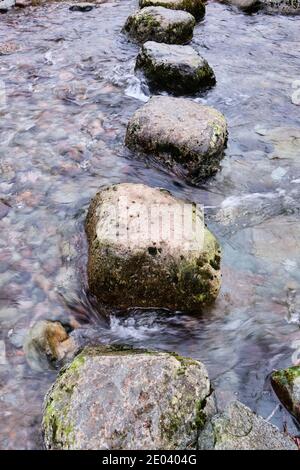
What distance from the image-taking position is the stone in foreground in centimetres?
410

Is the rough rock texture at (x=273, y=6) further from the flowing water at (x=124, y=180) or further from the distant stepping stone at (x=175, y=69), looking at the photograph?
the distant stepping stone at (x=175, y=69)

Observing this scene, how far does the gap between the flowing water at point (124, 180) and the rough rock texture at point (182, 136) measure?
0.19 metres

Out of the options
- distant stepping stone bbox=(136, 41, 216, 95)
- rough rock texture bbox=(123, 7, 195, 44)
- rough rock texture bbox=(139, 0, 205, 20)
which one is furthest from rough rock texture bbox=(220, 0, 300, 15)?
distant stepping stone bbox=(136, 41, 216, 95)

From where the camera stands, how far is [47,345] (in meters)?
3.90

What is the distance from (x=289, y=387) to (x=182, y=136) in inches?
134

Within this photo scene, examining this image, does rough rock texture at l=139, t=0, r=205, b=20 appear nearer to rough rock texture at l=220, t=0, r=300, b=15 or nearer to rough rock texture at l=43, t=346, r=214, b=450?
rough rock texture at l=220, t=0, r=300, b=15

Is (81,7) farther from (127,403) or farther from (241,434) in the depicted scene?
(241,434)

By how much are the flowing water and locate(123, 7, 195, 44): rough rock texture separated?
0.32 metres

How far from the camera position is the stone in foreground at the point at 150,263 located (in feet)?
13.4

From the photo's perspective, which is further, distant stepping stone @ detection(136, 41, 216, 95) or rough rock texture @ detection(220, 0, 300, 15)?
rough rock texture @ detection(220, 0, 300, 15)

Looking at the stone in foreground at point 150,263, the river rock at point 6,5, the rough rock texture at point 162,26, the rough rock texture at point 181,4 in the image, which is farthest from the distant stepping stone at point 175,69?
the river rock at point 6,5

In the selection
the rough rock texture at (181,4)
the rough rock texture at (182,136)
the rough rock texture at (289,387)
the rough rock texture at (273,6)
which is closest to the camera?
the rough rock texture at (289,387)

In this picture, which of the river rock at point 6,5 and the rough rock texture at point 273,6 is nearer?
the rough rock texture at point 273,6

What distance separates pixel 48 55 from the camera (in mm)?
9008
